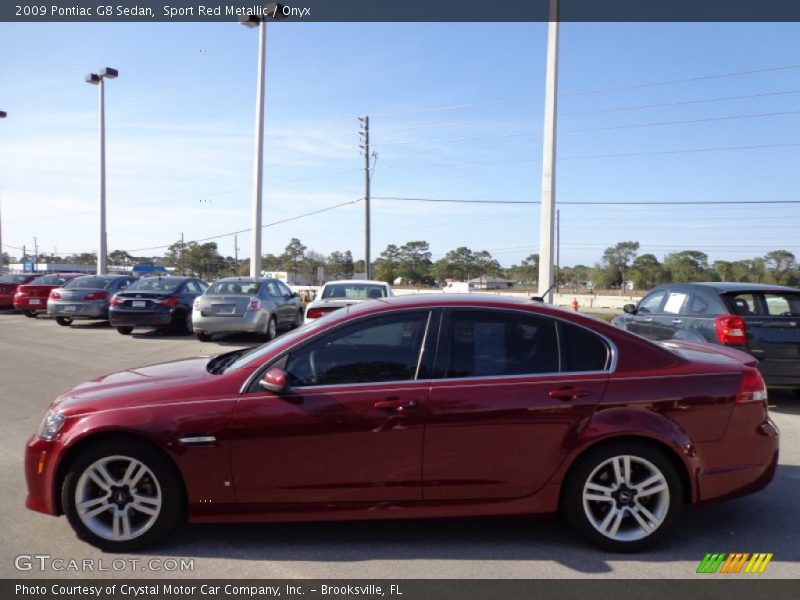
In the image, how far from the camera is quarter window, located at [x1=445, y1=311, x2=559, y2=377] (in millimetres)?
3869

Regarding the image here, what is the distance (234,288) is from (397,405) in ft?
36.0

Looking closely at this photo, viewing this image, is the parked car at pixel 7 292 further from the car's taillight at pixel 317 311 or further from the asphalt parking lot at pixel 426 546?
the asphalt parking lot at pixel 426 546

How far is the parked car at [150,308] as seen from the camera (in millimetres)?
14680

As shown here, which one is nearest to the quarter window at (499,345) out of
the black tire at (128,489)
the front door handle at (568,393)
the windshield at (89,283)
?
the front door handle at (568,393)

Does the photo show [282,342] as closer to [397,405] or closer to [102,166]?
[397,405]

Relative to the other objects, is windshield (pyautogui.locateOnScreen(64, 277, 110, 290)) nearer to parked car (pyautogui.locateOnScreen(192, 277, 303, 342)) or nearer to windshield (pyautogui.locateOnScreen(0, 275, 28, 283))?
parked car (pyautogui.locateOnScreen(192, 277, 303, 342))

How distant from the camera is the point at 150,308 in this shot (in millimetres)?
14758

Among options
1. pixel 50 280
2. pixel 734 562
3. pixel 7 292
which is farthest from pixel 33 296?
pixel 734 562
